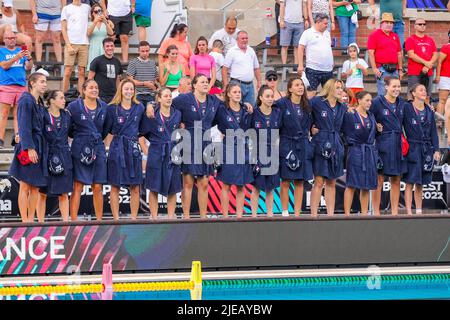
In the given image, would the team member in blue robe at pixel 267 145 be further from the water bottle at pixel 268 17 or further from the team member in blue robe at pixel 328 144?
the water bottle at pixel 268 17

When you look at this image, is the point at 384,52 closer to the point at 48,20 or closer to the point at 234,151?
the point at 234,151

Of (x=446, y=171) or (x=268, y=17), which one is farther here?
(x=268, y=17)

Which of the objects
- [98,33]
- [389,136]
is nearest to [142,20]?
[98,33]

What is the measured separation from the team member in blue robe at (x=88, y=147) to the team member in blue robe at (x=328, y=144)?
284 cm

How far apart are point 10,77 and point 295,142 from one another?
14.0 ft

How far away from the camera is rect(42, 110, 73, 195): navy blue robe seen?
15023 millimetres

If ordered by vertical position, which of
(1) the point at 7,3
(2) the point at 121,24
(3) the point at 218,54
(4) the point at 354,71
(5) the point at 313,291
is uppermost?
(1) the point at 7,3

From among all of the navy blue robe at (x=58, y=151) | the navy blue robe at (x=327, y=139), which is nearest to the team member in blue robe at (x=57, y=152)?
the navy blue robe at (x=58, y=151)

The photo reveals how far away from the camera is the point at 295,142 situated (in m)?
16.1

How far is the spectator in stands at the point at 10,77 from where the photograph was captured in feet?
56.5

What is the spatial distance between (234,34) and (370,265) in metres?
5.59

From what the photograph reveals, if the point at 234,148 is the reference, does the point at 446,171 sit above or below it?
below

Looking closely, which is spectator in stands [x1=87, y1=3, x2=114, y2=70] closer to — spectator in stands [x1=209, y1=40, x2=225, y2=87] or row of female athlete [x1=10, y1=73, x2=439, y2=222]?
spectator in stands [x1=209, y1=40, x2=225, y2=87]
